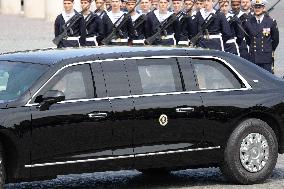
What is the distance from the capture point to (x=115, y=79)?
39.6 feet

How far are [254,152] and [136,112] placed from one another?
134 centimetres

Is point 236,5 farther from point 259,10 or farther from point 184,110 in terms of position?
point 184,110

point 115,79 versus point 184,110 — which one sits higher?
point 115,79

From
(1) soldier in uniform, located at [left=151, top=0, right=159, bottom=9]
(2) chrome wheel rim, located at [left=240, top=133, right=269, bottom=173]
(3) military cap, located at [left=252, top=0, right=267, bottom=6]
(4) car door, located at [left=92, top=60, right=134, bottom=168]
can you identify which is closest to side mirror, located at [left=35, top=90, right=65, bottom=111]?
(4) car door, located at [left=92, top=60, right=134, bottom=168]

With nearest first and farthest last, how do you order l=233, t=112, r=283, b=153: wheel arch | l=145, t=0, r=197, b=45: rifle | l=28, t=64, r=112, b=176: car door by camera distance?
l=28, t=64, r=112, b=176: car door, l=233, t=112, r=283, b=153: wheel arch, l=145, t=0, r=197, b=45: rifle

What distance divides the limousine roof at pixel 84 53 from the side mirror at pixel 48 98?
46 centimetres

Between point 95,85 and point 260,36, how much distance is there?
9.85 meters

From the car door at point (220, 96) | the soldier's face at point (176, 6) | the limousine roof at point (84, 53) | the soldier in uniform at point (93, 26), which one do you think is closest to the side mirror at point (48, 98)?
the limousine roof at point (84, 53)

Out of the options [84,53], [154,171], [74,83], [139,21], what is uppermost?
[139,21]

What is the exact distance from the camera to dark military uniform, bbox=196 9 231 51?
21609 mm

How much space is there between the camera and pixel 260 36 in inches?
845

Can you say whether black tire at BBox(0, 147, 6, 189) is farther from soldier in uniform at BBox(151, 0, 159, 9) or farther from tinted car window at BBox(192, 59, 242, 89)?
soldier in uniform at BBox(151, 0, 159, 9)

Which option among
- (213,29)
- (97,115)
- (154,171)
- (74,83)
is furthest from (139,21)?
(97,115)

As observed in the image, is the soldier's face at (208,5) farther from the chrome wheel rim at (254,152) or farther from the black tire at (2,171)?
the black tire at (2,171)
